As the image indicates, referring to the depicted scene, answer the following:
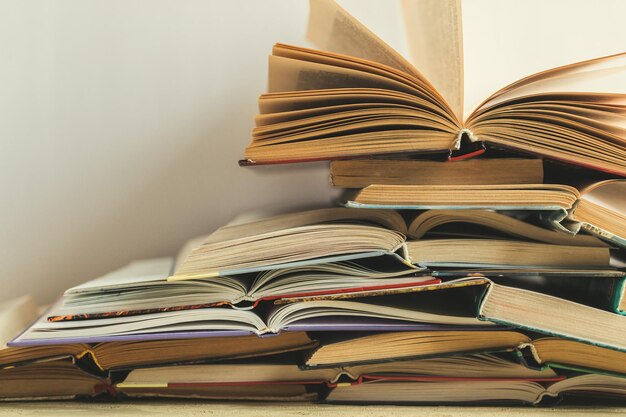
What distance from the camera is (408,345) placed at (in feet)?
2.24

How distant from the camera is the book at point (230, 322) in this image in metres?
0.66

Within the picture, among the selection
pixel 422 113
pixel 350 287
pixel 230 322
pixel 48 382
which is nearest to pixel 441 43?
pixel 422 113

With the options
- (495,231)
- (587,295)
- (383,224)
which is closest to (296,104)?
(383,224)

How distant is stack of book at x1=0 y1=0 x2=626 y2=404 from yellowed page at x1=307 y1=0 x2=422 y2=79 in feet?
0.11

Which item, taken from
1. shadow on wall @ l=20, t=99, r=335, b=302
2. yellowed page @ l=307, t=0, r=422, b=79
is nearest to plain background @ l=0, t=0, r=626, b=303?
shadow on wall @ l=20, t=99, r=335, b=302

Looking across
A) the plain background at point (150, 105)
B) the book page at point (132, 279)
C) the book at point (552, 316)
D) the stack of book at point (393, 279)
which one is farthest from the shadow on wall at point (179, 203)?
the book at point (552, 316)

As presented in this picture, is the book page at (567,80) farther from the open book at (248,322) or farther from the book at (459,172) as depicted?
the open book at (248,322)

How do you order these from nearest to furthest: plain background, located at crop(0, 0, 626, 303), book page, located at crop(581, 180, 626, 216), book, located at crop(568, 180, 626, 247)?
1. book, located at crop(568, 180, 626, 247)
2. book page, located at crop(581, 180, 626, 216)
3. plain background, located at crop(0, 0, 626, 303)

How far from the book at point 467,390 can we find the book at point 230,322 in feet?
0.29

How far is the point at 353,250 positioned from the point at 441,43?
12.2 inches

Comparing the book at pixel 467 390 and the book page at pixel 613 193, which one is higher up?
the book page at pixel 613 193

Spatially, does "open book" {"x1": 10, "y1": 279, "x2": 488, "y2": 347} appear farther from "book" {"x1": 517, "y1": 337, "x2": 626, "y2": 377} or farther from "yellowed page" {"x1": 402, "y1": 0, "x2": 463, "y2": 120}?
"yellowed page" {"x1": 402, "y1": 0, "x2": 463, "y2": 120}

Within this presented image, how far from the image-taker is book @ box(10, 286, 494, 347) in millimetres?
662

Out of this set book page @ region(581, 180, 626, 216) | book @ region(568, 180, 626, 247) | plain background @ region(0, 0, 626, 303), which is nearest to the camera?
book @ region(568, 180, 626, 247)
